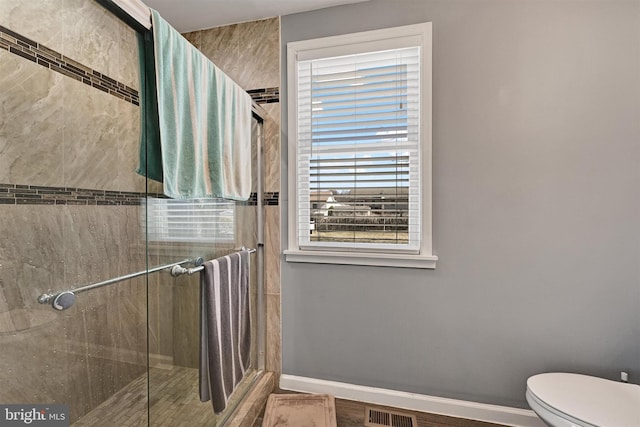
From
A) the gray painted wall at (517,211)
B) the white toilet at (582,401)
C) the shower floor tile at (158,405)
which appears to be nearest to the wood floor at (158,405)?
the shower floor tile at (158,405)

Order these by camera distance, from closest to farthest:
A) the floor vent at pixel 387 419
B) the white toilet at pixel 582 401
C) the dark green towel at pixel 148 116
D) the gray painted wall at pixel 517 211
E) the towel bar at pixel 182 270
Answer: the dark green towel at pixel 148 116 → the white toilet at pixel 582 401 → the towel bar at pixel 182 270 → the gray painted wall at pixel 517 211 → the floor vent at pixel 387 419

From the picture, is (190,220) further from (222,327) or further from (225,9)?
(225,9)

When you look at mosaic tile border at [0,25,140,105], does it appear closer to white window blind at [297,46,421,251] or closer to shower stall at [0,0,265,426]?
shower stall at [0,0,265,426]

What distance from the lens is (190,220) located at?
1317mm

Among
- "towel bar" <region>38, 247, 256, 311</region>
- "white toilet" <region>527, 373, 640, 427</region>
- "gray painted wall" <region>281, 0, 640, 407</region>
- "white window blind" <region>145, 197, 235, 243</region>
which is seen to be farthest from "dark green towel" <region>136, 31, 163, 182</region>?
"white toilet" <region>527, 373, 640, 427</region>

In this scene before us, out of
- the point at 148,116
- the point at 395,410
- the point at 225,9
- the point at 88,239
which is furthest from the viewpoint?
the point at 225,9

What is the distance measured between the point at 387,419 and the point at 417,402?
7.9 inches

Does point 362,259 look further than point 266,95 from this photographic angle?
No

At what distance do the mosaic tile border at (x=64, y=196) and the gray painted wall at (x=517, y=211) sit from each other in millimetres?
1174

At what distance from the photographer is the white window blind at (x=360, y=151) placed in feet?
5.64

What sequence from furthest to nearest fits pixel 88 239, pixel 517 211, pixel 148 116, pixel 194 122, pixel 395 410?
pixel 395 410 → pixel 517 211 → pixel 88 239 → pixel 194 122 → pixel 148 116

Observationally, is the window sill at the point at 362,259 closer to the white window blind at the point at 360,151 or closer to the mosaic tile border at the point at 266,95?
the white window blind at the point at 360,151

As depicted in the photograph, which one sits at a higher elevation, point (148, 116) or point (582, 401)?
point (148, 116)

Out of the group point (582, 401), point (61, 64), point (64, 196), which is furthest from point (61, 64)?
point (582, 401)
